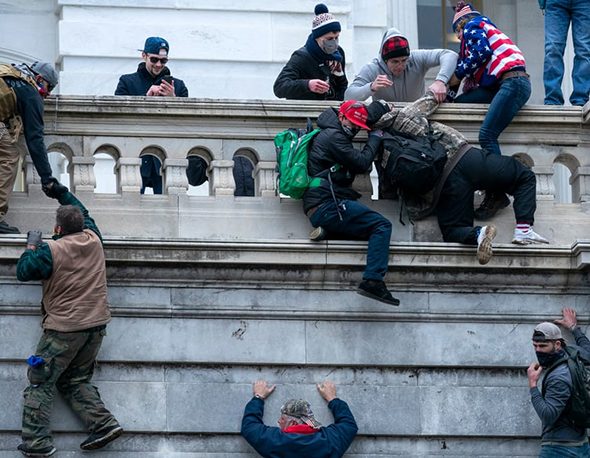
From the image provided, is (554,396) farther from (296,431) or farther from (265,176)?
(265,176)

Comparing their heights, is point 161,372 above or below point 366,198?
below

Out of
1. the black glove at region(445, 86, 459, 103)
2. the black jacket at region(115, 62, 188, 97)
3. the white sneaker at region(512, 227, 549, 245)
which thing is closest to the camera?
the white sneaker at region(512, 227, 549, 245)

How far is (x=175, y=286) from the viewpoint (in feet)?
67.7

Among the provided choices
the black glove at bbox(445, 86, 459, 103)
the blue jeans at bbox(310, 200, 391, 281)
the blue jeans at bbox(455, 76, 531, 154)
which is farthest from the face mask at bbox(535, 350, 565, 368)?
the black glove at bbox(445, 86, 459, 103)

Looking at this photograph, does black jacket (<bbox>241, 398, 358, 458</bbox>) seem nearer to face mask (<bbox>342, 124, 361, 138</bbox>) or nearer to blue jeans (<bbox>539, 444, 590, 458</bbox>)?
Answer: blue jeans (<bbox>539, 444, 590, 458</bbox>)

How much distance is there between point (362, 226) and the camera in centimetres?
2069

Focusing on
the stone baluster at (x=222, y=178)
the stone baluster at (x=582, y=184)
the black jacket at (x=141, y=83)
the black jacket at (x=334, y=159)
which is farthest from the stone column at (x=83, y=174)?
the stone baluster at (x=582, y=184)

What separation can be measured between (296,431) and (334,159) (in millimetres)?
2358

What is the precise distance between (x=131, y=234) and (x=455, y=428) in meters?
3.17

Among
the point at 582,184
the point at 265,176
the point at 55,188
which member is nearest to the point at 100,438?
the point at 55,188

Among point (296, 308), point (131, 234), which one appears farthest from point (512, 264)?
point (131, 234)

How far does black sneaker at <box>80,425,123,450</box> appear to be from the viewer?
20.1 metres

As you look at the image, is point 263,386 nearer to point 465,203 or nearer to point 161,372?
point 161,372

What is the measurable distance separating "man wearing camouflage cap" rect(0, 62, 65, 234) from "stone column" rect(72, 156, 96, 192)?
16.0 inches
